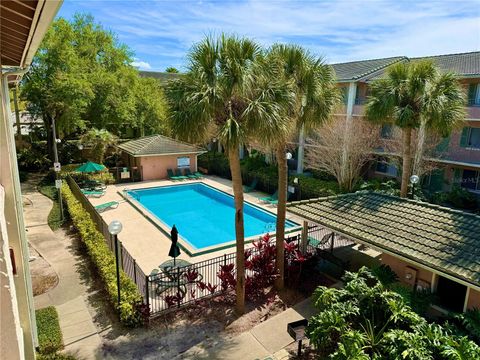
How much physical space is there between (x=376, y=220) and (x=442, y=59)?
23.0 m

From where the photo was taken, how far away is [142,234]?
1755 centimetres

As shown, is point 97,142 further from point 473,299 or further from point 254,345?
point 473,299

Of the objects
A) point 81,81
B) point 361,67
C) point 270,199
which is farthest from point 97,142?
point 361,67

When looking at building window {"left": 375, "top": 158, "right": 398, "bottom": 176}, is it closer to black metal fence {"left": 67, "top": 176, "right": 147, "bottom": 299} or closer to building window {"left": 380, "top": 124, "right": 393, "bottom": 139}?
building window {"left": 380, "top": 124, "right": 393, "bottom": 139}

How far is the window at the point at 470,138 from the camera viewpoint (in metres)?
22.2

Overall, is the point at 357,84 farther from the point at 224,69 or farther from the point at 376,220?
the point at 224,69

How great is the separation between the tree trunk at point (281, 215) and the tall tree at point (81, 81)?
19.2 m

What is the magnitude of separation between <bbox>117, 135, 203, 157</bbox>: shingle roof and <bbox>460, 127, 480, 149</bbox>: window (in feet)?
70.2

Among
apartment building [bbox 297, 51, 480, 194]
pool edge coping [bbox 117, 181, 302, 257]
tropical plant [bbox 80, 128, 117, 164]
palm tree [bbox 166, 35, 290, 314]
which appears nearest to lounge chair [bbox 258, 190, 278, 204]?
pool edge coping [bbox 117, 181, 302, 257]

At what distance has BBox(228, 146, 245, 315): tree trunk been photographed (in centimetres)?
923

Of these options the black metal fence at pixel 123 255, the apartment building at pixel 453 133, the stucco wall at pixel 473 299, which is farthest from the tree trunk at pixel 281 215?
the apartment building at pixel 453 133

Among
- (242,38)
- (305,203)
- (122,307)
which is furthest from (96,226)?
(242,38)

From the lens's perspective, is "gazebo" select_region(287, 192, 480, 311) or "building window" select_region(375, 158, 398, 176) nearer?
"gazebo" select_region(287, 192, 480, 311)

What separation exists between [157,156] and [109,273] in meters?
19.9
